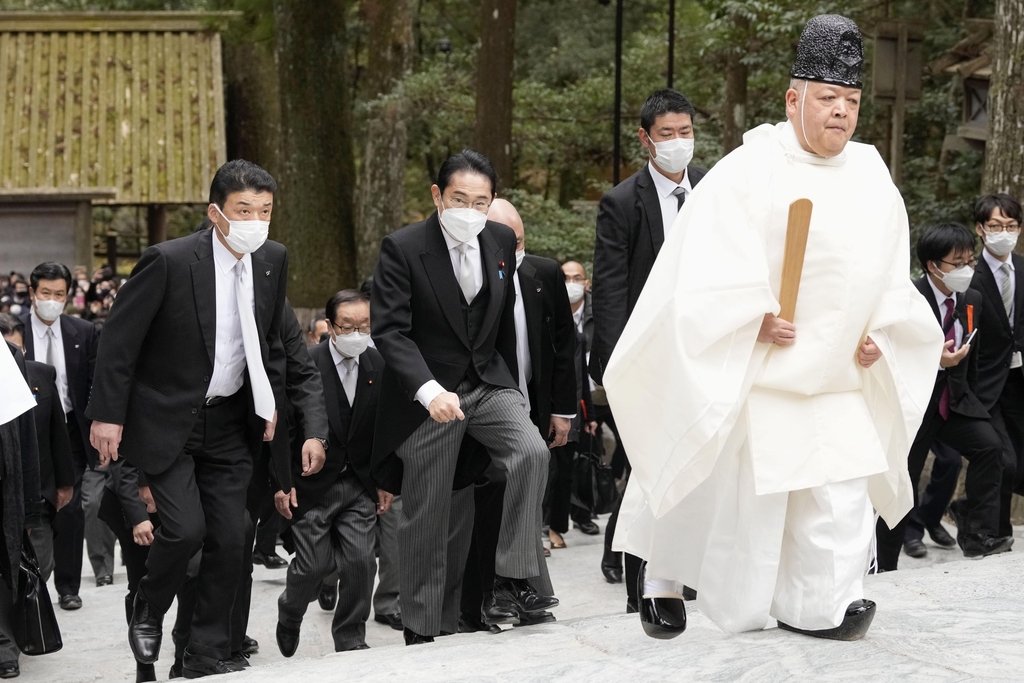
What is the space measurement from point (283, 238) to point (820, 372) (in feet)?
42.6

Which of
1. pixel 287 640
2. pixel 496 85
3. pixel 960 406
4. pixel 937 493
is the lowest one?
pixel 287 640

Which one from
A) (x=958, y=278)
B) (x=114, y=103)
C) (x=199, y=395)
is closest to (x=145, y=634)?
(x=199, y=395)

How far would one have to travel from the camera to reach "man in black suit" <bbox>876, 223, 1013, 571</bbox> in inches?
287

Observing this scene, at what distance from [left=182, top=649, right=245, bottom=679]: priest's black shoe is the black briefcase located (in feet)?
3.37

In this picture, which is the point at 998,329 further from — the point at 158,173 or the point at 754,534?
the point at 158,173

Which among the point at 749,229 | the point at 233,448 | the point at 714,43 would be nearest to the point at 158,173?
the point at 714,43

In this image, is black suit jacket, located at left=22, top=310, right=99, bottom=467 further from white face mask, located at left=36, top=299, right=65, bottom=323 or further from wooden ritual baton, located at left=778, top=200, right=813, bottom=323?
wooden ritual baton, located at left=778, top=200, right=813, bottom=323

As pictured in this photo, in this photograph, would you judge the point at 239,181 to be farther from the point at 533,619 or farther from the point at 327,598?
the point at 327,598

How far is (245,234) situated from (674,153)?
A: 81.8 inches

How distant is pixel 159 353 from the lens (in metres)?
5.52

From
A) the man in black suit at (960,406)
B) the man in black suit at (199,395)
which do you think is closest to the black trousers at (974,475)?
the man in black suit at (960,406)

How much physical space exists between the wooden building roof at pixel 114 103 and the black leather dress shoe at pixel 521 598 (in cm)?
1261

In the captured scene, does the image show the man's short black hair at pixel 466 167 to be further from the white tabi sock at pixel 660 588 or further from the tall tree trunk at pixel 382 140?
the tall tree trunk at pixel 382 140

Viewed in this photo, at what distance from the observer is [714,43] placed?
15.7m
